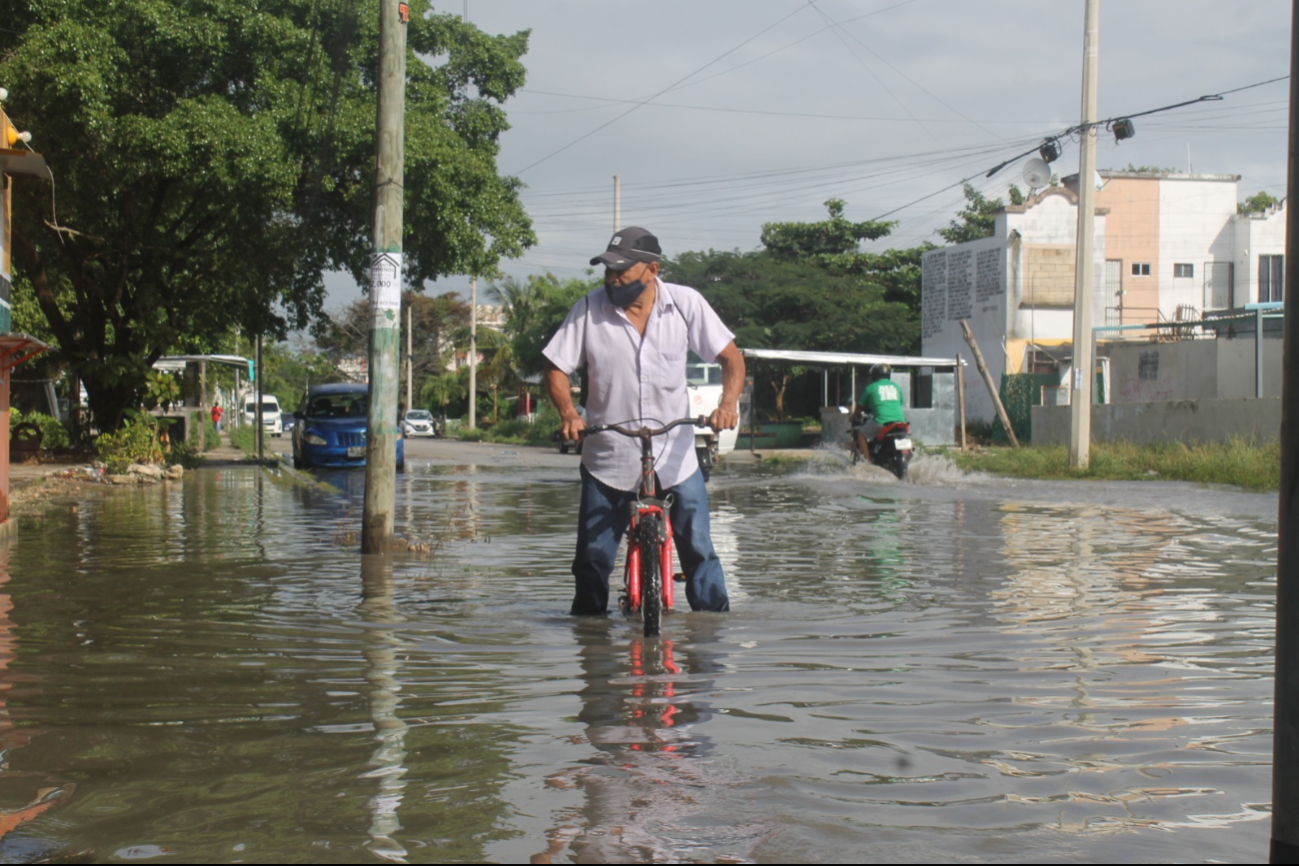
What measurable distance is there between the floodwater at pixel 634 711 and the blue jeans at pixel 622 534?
0.64ft

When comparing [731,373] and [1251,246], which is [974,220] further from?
[731,373]

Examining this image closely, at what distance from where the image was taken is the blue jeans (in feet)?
20.3

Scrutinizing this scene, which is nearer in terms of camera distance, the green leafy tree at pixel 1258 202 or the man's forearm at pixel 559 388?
the man's forearm at pixel 559 388

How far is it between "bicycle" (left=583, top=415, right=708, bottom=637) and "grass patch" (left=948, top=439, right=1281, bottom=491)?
44.1 feet

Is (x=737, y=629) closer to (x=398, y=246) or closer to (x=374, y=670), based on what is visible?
(x=374, y=670)

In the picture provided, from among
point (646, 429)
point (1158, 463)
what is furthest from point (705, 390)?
point (646, 429)

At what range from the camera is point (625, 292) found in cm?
611

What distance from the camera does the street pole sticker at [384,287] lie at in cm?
990

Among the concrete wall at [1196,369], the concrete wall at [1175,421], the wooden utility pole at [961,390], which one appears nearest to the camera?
the concrete wall at [1175,421]

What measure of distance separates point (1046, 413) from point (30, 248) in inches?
784

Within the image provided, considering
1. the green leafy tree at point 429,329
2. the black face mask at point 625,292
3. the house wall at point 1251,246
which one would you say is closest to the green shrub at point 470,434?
the green leafy tree at point 429,329

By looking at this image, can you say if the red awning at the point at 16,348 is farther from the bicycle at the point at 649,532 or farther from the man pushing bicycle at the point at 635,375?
the bicycle at the point at 649,532

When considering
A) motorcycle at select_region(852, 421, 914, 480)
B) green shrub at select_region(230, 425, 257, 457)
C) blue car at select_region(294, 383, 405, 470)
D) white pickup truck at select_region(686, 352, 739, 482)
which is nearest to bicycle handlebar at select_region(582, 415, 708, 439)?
motorcycle at select_region(852, 421, 914, 480)

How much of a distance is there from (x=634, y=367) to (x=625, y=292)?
0.35 metres
